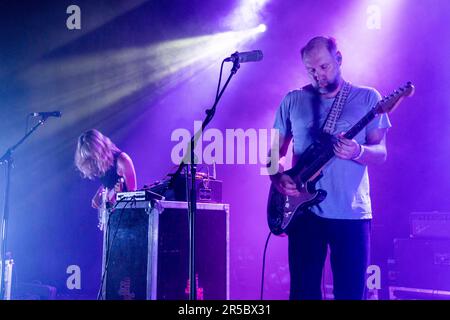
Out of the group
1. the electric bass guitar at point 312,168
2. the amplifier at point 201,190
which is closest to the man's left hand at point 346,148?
the electric bass guitar at point 312,168

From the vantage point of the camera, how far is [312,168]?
2.61 m

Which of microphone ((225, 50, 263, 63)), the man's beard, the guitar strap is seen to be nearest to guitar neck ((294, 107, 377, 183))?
the guitar strap

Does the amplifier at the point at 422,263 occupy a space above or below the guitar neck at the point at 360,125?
below

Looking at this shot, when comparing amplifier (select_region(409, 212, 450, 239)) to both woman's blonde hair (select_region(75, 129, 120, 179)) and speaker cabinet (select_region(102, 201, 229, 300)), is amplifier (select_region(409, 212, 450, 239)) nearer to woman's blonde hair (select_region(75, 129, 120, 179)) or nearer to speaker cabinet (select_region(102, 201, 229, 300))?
speaker cabinet (select_region(102, 201, 229, 300))

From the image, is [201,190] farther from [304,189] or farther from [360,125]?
[360,125]

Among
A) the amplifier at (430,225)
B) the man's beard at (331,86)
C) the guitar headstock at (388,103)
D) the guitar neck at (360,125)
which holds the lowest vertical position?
the amplifier at (430,225)

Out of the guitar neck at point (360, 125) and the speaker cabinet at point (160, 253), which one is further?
the speaker cabinet at point (160, 253)

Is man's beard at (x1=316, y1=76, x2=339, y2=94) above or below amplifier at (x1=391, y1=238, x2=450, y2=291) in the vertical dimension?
above

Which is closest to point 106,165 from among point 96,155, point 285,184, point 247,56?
point 96,155

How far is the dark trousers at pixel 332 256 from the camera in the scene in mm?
2318

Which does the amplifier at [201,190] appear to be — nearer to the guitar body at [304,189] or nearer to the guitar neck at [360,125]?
→ the guitar body at [304,189]

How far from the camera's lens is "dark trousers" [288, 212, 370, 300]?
232 centimetres

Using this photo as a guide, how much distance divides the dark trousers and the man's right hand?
22cm

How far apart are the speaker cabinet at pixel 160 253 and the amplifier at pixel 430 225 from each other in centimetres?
203
